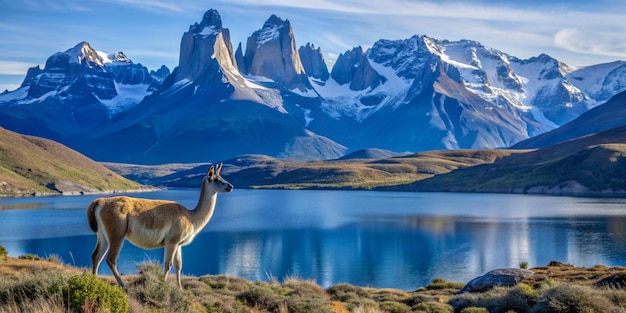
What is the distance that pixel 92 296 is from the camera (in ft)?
37.9

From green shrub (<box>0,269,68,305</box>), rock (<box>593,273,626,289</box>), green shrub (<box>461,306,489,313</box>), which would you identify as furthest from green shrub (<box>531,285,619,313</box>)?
green shrub (<box>0,269,68,305</box>)

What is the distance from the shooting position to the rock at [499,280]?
93.0 feet

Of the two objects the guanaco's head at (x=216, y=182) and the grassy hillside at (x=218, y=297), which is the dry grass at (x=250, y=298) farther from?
the guanaco's head at (x=216, y=182)

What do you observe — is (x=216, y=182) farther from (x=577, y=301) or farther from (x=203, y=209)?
(x=577, y=301)

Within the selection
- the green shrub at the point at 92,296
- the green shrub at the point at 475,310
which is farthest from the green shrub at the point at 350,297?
the green shrub at the point at 92,296

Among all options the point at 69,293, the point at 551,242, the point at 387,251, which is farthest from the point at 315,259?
the point at 69,293

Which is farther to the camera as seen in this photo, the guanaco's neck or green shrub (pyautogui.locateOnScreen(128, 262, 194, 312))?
the guanaco's neck

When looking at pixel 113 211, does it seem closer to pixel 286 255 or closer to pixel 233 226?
pixel 286 255

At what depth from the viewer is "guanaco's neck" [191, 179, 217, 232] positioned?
17.8 metres

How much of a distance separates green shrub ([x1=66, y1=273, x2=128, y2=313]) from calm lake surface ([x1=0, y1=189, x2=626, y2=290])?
41114 millimetres

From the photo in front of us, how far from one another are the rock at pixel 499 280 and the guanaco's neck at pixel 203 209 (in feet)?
49.5

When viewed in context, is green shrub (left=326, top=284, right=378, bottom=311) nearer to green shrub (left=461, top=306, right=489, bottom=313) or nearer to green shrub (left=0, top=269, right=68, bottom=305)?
green shrub (left=461, top=306, right=489, bottom=313)

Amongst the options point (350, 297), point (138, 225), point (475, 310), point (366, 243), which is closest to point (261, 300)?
point (138, 225)

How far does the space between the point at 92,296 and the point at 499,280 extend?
21.4 m
